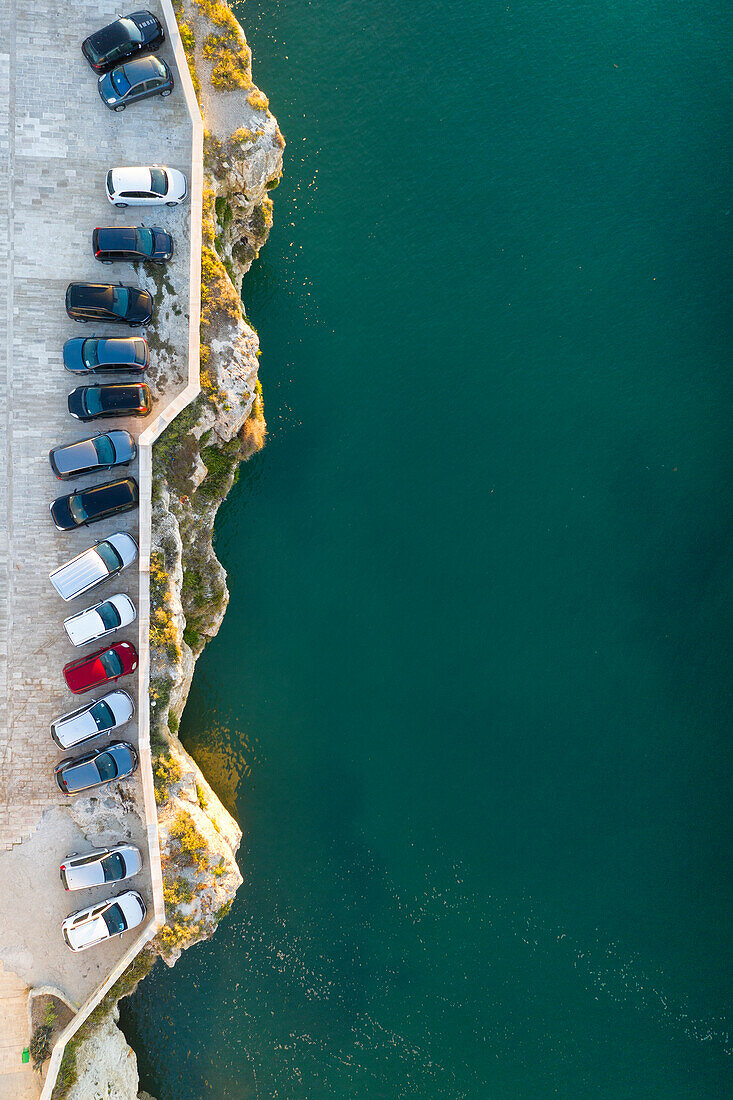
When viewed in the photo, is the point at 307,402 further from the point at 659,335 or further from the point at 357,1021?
the point at 357,1021

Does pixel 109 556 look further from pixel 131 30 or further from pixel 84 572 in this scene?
pixel 131 30

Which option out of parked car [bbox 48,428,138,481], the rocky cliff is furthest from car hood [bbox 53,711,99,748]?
parked car [bbox 48,428,138,481]

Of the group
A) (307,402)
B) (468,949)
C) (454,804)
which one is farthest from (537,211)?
(468,949)

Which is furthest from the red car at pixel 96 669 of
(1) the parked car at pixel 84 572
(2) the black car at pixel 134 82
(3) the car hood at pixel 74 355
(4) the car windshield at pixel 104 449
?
(2) the black car at pixel 134 82

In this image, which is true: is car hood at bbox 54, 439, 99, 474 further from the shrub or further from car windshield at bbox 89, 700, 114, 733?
the shrub

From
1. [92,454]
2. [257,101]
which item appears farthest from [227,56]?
[92,454]
